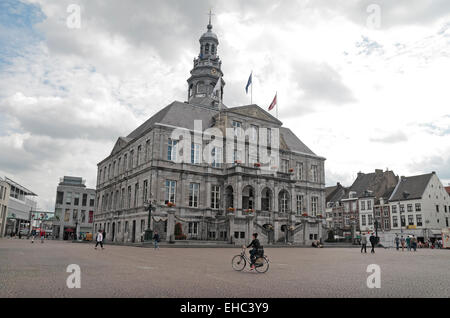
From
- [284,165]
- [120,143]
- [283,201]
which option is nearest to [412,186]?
[284,165]

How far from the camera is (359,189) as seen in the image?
76062mm

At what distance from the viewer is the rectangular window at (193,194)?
43312 mm

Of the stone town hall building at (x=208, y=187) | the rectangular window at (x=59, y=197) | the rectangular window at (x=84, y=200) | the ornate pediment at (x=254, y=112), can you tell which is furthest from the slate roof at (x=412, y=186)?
the rectangular window at (x=59, y=197)

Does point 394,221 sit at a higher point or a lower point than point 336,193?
lower

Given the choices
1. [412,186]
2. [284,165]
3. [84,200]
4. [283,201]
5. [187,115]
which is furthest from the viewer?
[84,200]

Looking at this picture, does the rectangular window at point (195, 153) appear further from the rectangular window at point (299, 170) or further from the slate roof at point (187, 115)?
the rectangular window at point (299, 170)

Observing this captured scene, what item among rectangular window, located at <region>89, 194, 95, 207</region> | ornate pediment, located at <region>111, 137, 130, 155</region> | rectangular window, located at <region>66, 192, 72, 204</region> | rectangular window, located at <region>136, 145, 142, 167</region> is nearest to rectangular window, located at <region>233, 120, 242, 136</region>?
rectangular window, located at <region>136, 145, 142, 167</region>

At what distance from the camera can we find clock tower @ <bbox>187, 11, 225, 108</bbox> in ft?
189

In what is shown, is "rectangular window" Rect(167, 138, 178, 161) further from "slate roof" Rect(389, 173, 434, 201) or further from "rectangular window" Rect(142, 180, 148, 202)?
"slate roof" Rect(389, 173, 434, 201)

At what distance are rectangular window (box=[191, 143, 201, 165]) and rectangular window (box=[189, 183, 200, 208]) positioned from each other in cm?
287

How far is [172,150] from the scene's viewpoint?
142 feet

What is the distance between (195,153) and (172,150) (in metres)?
3.08

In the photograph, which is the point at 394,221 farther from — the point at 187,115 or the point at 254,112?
the point at 187,115

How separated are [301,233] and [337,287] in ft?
114
